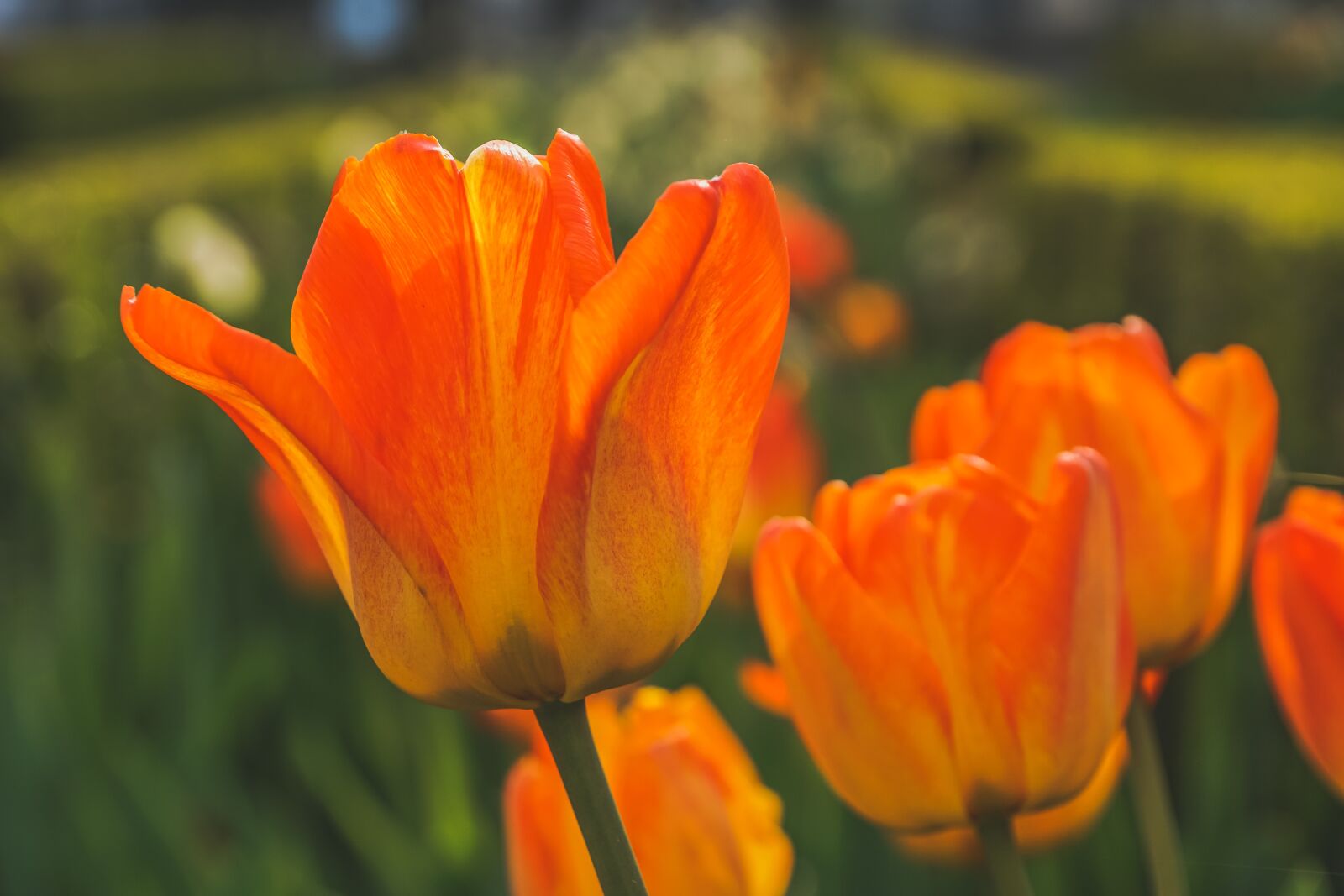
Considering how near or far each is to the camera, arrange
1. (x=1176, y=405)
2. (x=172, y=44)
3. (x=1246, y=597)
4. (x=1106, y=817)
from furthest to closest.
Result: (x=172, y=44) < (x=1246, y=597) < (x=1106, y=817) < (x=1176, y=405)

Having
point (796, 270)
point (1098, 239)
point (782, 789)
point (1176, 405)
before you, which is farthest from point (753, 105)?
point (1176, 405)

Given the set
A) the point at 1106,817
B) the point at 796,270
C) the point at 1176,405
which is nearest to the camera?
the point at 1176,405

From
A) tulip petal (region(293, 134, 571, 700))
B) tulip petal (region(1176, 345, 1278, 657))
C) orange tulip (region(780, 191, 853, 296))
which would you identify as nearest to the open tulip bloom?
tulip petal (region(293, 134, 571, 700))

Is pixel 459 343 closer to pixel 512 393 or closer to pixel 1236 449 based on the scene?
pixel 512 393

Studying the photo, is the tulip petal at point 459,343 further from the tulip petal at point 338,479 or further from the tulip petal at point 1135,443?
the tulip petal at point 1135,443

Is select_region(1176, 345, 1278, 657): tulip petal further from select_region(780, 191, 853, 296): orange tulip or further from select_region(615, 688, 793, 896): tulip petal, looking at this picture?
select_region(780, 191, 853, 296): orange tulip

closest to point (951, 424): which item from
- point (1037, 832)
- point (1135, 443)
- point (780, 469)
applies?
point (1135, 443)

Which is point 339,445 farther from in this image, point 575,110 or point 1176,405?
point 575,110
